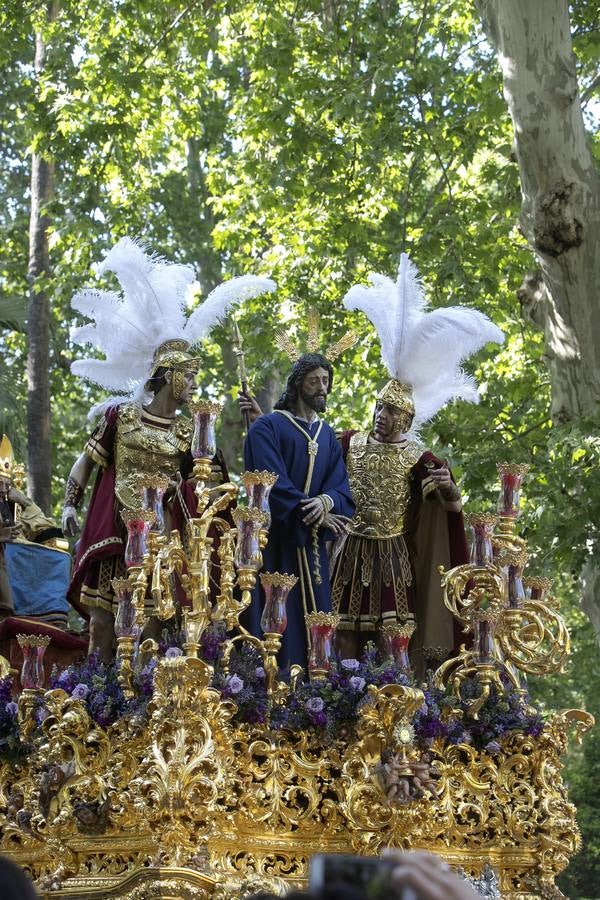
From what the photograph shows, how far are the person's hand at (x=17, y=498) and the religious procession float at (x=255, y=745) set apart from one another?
7.65ft

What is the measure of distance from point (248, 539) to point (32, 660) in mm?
1494

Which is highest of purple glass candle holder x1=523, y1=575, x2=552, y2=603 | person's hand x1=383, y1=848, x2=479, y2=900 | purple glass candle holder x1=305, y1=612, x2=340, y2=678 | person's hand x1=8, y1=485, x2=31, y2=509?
person's hand x1=8, y1=485, x2=31, y2=509

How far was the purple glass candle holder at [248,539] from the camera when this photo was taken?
7.58 metres

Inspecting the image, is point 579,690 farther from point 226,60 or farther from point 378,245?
point 226,60

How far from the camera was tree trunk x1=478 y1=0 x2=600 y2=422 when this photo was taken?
40.0 ft

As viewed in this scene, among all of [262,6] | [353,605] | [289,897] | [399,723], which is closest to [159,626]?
[353,605]

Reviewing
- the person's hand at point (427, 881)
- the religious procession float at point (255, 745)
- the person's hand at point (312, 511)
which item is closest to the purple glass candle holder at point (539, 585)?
the religious procession float at point (255, 745)

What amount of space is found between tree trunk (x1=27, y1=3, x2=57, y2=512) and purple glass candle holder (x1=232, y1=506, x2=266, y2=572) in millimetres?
8525

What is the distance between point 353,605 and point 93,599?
1640mm

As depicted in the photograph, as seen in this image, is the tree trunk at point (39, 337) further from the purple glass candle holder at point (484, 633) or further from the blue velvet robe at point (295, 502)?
the purple glass candle holder at point (484, 633)

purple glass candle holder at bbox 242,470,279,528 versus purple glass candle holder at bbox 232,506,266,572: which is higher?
purple glass candle holder at bbox 242,470,279,528

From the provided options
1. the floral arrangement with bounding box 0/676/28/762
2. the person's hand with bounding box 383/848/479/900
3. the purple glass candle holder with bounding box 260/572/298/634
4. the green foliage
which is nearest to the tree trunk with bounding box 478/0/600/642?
the green foliage

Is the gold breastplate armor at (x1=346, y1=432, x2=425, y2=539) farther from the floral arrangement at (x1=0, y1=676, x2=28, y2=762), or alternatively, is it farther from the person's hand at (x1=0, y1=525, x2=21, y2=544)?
the floral arrangement at (x1=0, y1=676, x2=28, y2=762)

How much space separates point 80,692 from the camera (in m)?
7.87
